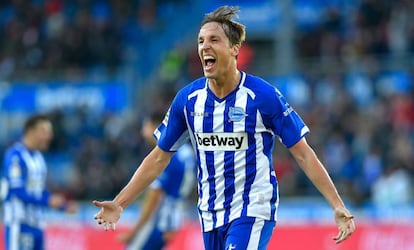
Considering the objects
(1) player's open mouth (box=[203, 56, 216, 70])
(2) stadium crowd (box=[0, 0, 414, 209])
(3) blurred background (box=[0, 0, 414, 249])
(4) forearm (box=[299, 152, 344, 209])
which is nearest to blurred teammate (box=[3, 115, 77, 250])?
(3) blurred background (box=[0, 0, 414, 249])

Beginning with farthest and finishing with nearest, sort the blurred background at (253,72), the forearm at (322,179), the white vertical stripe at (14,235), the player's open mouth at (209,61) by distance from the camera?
the blurred background at (253,72) < the white vertical stripe at (14,235) < the player's open mouth at (209,61) < the forearm at (322,179)

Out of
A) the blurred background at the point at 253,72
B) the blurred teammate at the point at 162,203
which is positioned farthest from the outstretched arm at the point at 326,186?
the blurred background at the point at 253,72

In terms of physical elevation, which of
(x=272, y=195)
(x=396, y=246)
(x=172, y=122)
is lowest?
(x=396, y=246)

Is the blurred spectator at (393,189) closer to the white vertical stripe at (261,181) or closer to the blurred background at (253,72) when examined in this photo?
the blurred background at (253,72)

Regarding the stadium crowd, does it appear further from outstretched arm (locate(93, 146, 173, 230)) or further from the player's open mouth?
the player's open mouth

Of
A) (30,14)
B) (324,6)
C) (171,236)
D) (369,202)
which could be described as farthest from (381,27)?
(171,236)

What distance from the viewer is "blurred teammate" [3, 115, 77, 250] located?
11227 millimetres

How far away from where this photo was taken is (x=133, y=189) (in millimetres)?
7246

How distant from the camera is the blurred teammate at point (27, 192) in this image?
11.2 metres

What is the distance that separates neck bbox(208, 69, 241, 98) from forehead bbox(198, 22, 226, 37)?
11.9 inches

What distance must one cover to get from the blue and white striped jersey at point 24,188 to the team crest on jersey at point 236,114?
174 inches

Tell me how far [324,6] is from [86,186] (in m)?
6.06

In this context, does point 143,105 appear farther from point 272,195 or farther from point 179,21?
point 272,195

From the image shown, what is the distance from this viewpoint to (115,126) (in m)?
21.9
